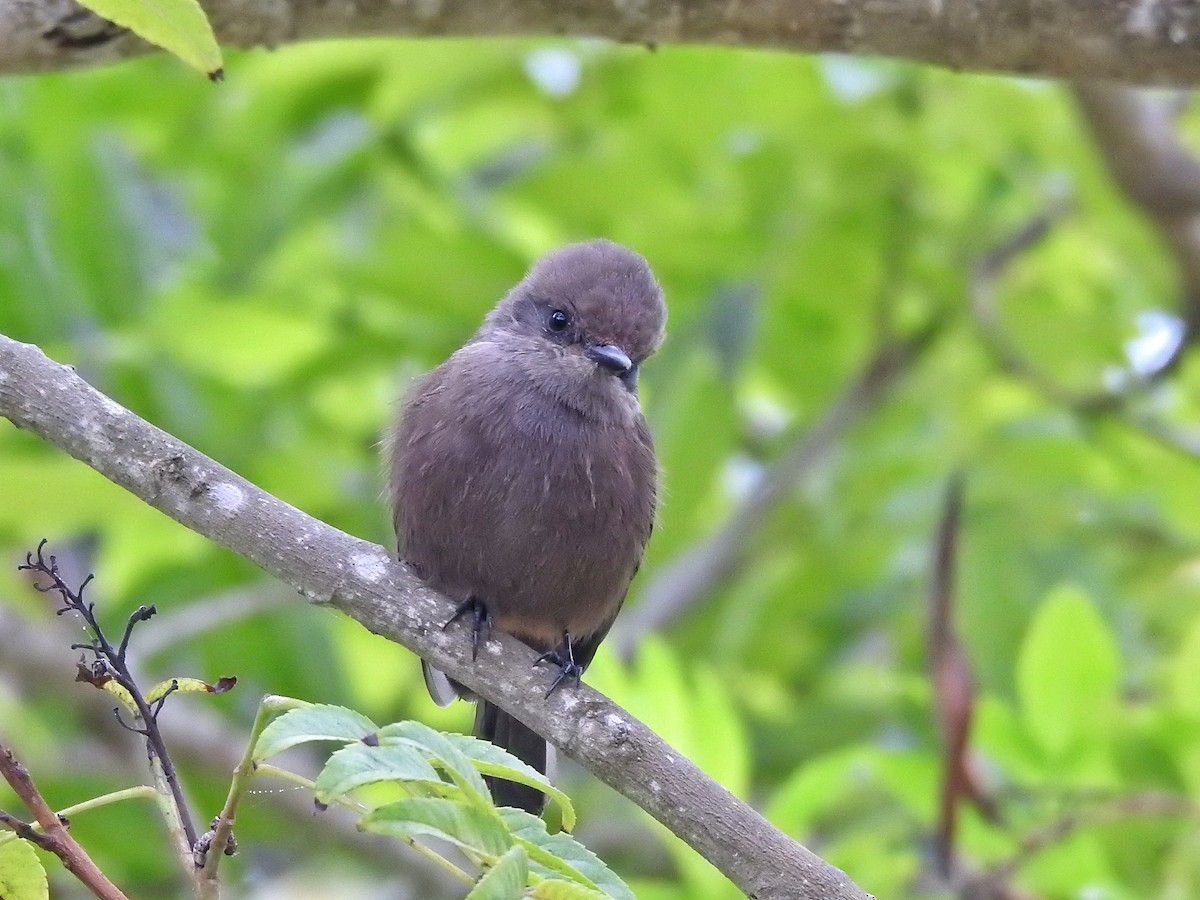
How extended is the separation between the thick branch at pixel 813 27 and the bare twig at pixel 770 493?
2.37 metres

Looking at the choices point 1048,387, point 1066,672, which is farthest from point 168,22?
point 1048,387

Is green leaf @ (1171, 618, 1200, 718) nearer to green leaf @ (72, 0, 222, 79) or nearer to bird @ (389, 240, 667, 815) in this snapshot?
bird @ (389, 240, 667, 815)

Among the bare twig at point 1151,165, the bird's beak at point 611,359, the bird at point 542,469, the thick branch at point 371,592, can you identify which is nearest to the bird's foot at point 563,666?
the thick branch at point 371,592

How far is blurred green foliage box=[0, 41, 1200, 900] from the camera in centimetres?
491

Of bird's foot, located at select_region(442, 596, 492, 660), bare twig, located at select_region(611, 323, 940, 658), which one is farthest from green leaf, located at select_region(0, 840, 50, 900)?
bare twig, located at select_region(611, 323, 940, 658)

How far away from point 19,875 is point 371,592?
2.97 ft

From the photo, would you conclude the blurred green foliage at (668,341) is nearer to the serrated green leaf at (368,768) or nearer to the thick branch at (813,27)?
the thick branch at (813,27)

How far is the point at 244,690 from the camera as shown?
5652mm

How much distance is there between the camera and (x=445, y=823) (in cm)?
191

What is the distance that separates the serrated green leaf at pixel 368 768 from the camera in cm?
183

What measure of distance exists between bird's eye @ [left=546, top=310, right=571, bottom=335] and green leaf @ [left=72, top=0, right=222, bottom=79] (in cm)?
217

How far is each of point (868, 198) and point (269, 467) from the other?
7.49 feet

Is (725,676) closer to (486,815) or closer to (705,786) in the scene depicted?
(705,786)

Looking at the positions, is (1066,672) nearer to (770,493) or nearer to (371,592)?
(371,592)
